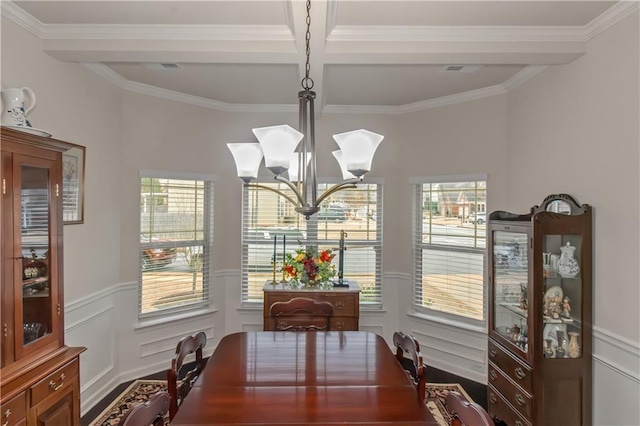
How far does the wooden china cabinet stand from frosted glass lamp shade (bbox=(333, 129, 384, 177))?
63.8 inches

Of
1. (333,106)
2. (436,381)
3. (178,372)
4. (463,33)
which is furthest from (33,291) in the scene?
(436,381)

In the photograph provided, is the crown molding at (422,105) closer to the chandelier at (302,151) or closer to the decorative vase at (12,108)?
the chandelier at (302,151)

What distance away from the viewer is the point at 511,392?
8.39 ft

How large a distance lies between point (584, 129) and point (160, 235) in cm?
374

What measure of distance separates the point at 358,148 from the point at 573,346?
194cm

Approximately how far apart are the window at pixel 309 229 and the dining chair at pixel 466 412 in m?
2.75

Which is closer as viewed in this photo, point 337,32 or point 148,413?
point 148,413

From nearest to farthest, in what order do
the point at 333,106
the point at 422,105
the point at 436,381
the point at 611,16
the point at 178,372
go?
the point at 178,372
the point at 611,16
the point at 436,381
the point at 422,105
the point at 333,106

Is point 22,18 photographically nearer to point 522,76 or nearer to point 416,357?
point 416,357

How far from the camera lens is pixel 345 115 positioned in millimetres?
4238

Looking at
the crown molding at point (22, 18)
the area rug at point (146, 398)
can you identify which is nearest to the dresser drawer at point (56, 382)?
the area rug at point (146, 398)

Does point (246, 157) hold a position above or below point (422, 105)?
below

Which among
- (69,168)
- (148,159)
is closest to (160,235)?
(148,159)

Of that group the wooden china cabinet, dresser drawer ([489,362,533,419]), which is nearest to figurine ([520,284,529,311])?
dresser drawer ([489,362,533,419])
